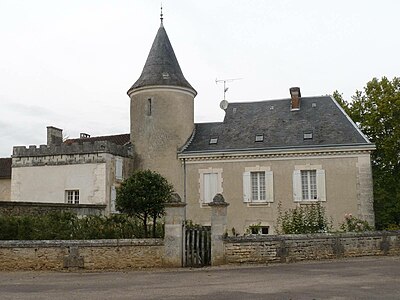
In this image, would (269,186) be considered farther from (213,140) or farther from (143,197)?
(143,197)

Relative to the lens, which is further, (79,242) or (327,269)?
(79,242)

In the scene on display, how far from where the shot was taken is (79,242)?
14109 mm

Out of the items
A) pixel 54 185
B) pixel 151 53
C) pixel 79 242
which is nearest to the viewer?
pixel 79 242

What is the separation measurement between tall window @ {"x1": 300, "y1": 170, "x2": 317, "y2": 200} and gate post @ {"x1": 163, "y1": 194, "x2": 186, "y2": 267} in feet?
34.5

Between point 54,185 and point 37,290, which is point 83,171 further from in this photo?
point 37,290

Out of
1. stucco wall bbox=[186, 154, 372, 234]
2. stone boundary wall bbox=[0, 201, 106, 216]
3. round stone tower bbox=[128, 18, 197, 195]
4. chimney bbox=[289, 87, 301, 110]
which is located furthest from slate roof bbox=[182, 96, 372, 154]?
stone boundary wall bbox=[0, 201, 106, 216]

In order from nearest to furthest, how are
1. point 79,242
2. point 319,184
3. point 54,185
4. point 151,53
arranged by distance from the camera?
1. point 79,242
2. point 319,184
3. point 54,185
4. point 151,53

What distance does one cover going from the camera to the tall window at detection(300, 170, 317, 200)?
77.7ft

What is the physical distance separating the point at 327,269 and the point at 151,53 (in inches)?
672

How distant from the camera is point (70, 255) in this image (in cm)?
1407

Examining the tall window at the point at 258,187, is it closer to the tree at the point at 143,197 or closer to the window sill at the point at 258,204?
the window sill at the point at 258,204

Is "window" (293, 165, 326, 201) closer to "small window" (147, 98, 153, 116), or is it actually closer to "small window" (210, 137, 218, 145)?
"small window" (210, 137, 218, 145)

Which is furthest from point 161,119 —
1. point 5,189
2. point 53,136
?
point 5,189

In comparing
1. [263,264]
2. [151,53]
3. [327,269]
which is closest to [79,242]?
[263,264]
